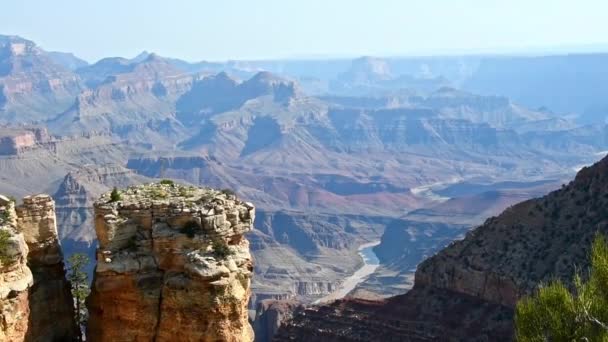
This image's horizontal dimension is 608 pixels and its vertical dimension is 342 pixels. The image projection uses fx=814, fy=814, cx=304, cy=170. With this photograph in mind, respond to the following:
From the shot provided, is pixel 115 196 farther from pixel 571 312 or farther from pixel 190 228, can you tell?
pixel 571 312

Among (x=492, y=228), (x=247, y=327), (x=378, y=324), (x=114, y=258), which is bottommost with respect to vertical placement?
(x=378, y=324)

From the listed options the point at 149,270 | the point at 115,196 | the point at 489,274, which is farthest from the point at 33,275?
the point at 489,274

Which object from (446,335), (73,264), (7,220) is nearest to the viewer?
(7,220)

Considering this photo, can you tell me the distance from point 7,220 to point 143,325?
20.2 feet

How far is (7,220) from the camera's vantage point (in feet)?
95.7

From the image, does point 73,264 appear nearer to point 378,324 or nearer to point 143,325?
point 143,325

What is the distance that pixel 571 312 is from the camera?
24.1 metres

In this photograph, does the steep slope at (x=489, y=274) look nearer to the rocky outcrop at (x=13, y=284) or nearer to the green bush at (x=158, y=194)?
the green bush at (x=158, y=194)

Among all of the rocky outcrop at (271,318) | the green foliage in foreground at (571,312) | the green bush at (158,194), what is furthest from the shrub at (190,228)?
the rocky outcrop at (271,318)

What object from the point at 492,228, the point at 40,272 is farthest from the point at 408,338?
the point at 40,272

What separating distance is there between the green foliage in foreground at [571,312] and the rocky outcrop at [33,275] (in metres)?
16.6

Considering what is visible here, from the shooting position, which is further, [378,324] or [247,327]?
[378,324]

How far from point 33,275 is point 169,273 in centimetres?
533

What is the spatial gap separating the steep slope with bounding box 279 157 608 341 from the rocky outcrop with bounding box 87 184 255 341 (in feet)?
122
